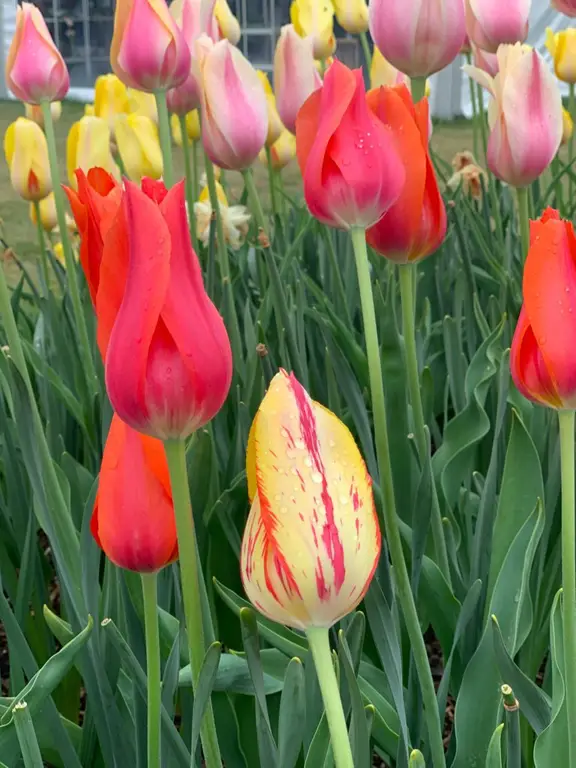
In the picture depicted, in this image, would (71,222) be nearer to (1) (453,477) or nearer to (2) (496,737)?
(1) (453,477)

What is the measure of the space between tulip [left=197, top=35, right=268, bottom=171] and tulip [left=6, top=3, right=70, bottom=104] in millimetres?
241

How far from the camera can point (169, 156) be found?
0.74 metres

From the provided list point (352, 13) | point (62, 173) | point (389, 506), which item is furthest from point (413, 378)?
point (62, 173)

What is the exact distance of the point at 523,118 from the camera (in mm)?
600

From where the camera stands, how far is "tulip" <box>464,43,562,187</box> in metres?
0.58

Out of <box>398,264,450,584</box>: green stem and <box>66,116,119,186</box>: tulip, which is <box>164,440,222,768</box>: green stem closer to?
<box>398,264,450,584</box>: green stem

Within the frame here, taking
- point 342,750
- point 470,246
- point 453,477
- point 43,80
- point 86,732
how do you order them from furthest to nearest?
point 470,246
point 43,80
point 453,477
point 86,732
point 342,750

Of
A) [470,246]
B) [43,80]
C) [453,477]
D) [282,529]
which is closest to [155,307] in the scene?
[282,529]

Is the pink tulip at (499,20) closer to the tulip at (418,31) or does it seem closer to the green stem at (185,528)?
the tulip at (418,31)

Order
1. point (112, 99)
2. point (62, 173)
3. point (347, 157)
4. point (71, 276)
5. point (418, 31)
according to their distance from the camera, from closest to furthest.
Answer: point (347, 157)
point (418, 31)
point (71, 276)
point (112, 99)
point (62, 173)

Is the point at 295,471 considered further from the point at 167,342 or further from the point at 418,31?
the point at 418,31

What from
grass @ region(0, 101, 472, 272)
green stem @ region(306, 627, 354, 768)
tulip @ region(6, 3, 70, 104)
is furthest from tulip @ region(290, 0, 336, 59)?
grass @ region(0, 101, 472, 272)

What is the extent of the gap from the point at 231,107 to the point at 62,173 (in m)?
3.69

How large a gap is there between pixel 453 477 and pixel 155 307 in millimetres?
437
